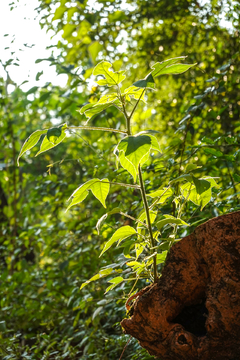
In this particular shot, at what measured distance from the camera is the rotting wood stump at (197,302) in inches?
29.2

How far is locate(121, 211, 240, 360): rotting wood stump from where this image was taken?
743 millimetres

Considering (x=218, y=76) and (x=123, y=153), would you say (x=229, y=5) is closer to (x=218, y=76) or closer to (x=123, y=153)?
(x=218, y=76)

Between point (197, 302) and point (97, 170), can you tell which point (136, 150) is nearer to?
point (197, 302)

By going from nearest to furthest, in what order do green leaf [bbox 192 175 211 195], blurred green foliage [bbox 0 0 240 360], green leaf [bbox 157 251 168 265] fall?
1. green leaf [bbox 192 175 211 195]
2. green leaf [bbox 157 251 168 265]
3. blurred green foliage [bbox 0 0 240 360]

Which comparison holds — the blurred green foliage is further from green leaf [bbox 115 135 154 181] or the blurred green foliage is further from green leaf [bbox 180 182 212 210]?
green leaf [bbox 115 135 154 181]

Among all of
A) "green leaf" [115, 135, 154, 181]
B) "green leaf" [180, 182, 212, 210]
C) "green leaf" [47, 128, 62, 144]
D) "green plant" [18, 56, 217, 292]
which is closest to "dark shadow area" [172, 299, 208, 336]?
"green plant" [18, 56, 217, 292]

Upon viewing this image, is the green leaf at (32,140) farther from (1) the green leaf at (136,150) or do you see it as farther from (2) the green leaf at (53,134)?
(1) the green leaf at (136,150)

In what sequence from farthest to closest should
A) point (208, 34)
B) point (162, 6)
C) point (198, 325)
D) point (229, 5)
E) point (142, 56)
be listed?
point (142, 56) → point (208, 34) → point (162, 6) → point (229, 5) → point (198, 325)

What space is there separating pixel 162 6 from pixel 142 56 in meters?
0.51

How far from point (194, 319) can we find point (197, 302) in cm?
4

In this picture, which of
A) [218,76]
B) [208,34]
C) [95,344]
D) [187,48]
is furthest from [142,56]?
[95,344]

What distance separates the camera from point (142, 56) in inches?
118

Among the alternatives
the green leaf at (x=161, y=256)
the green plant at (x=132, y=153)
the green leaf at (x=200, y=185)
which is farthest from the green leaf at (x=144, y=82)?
the green leaf at (x=161, y=256)

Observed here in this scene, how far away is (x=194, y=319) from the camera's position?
850 millimetres
